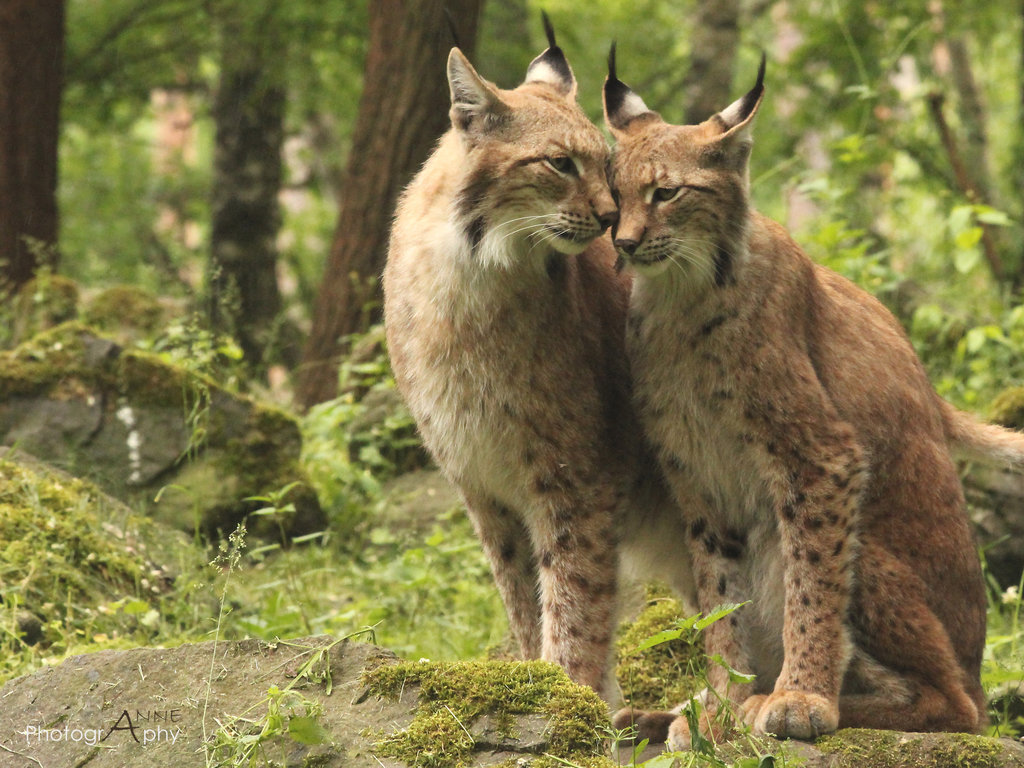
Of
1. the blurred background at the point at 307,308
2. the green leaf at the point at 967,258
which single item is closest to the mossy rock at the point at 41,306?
the blurred background at the point at 307,308

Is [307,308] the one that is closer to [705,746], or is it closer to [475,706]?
[475,706]

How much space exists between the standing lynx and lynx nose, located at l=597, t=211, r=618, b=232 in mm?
11

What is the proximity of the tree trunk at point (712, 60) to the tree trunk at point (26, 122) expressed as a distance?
5.39 m

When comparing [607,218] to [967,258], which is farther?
[967,258]

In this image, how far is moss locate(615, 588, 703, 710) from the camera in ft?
16.1

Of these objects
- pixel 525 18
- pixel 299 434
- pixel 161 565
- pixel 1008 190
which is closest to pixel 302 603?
pixel 161 565

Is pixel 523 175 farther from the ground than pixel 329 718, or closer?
farther from the ground

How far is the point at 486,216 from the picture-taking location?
423 centimetres

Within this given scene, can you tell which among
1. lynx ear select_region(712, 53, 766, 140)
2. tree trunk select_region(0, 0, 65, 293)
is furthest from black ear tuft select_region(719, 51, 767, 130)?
tree trunk select_region(0, 0, 65, 293)

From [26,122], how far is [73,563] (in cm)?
456

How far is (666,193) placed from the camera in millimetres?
4102

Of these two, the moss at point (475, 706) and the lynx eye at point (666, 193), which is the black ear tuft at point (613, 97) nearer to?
the lynx eye at point (666, 193)

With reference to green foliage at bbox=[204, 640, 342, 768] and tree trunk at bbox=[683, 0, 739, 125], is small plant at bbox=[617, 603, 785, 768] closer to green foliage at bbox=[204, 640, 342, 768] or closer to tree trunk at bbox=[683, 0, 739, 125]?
green foliage at bbox=[204, 640, 342, 768]

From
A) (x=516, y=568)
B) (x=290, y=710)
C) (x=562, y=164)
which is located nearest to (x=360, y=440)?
(x=516, y=568)
